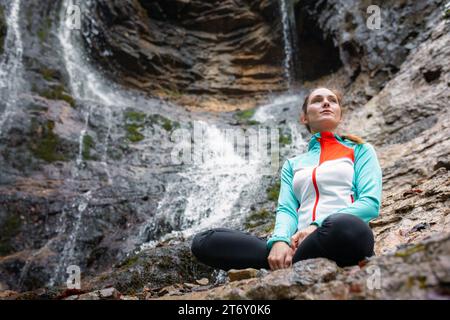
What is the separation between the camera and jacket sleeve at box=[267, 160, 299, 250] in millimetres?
2402

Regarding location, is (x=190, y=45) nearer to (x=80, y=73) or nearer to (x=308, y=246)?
(x=80, y=73)

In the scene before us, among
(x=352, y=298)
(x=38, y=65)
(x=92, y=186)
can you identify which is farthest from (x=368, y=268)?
(x=38, y=65)

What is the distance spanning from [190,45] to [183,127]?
21.3 feet

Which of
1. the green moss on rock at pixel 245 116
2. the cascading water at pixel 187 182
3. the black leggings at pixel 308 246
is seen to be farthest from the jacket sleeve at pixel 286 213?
the green moss on rock at pixel 245 116

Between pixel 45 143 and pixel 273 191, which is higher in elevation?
pixel 45 143

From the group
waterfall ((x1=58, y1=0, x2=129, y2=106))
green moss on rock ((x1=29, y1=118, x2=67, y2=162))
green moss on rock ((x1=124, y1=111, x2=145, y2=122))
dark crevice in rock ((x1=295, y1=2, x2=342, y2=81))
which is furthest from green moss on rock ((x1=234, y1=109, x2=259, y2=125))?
→ green moss on rock ((x1=29, y1=118, x2=67, y2=162))

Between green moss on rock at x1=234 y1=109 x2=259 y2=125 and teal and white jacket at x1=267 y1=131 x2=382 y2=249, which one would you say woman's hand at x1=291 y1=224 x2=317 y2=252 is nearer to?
teal and white jacket at x1=267 y1=131 x2=382 y2=249

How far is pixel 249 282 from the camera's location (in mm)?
1996

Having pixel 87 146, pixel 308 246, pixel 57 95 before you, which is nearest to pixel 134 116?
pixel 57 95

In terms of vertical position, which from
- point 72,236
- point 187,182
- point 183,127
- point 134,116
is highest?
point 134,116

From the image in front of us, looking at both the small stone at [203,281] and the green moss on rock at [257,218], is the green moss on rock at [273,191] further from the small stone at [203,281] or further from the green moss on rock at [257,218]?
the small stone at [203,281]

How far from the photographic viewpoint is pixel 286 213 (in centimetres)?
266

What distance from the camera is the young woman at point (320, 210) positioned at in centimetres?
199
